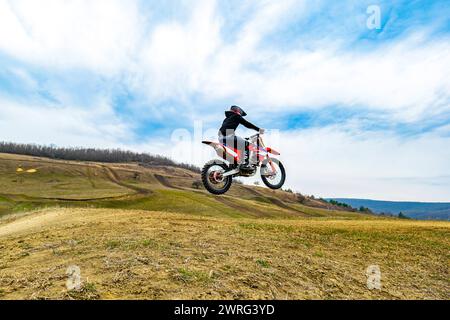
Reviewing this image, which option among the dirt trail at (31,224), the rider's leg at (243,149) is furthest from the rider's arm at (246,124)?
the dirt trail at (31,224)

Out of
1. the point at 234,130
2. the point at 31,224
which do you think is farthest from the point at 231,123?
the point at 31,224

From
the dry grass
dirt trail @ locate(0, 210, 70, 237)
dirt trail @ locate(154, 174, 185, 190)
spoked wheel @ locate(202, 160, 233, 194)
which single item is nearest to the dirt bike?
spoked wheel @ locate(202, 160, 233, 194)

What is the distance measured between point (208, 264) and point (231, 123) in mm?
7001

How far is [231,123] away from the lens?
10.0 m

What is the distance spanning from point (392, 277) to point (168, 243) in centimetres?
1190

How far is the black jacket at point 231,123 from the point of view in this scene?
9969 mm

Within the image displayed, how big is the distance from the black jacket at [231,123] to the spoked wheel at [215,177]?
100 cm

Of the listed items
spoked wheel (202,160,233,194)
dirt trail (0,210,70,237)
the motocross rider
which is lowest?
dirt trail (0,210,70,237)

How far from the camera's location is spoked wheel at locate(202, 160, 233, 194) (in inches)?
397

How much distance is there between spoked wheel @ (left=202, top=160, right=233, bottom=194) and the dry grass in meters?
3.99

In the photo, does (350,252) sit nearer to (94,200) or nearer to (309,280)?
(309,280)

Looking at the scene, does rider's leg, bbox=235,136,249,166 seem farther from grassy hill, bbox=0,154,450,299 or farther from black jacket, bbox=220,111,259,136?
grassy hill, bbox=0,154,450,299
